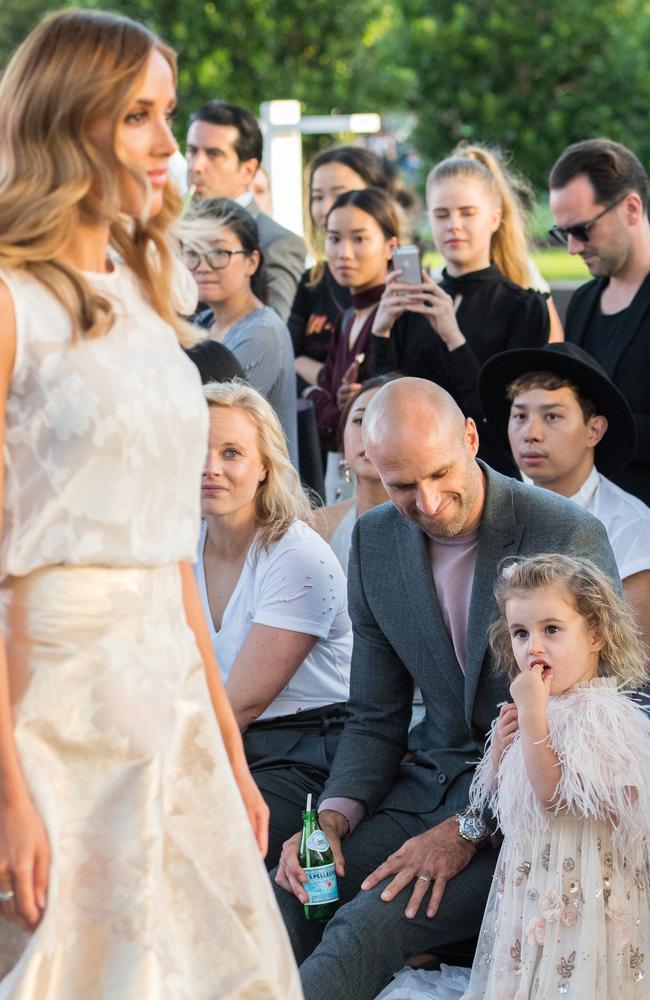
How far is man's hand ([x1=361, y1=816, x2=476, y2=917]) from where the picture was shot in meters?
3.28

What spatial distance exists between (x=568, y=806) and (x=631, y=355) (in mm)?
2320

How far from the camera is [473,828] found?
3.33 m

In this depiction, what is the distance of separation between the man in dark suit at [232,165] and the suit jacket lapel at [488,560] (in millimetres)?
3091

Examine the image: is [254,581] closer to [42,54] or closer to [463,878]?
[463,878]

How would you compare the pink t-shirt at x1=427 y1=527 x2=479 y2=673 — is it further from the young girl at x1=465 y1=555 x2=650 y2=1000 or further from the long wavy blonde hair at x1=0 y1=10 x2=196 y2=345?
the long wavy blonde hair at x1=0 y1=10 x2=196 y2=345

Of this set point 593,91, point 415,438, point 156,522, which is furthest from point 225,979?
point 593,91

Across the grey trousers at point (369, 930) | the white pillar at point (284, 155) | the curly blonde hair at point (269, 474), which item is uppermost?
the white pillar at point (284, 155)

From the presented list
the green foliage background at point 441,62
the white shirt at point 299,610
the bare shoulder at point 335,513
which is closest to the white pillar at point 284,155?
the bare shoulder at point 335,513

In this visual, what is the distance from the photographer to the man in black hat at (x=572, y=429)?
165 inches

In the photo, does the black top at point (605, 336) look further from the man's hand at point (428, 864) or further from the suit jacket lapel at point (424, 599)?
the man's hand at point (428, 864)

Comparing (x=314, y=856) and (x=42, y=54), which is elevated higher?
(x=42, y=54)

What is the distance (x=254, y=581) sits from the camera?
3980 millimetres

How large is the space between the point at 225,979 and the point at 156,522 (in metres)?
0.65

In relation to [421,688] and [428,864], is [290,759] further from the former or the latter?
[428,864]
